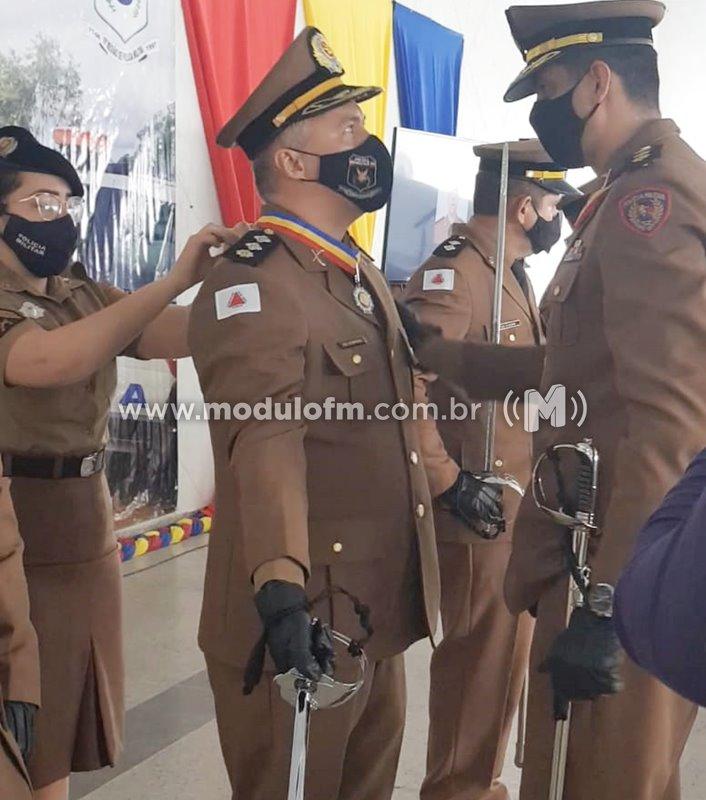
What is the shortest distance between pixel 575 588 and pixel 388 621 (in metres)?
0.33

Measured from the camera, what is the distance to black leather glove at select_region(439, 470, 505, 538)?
7.61ft

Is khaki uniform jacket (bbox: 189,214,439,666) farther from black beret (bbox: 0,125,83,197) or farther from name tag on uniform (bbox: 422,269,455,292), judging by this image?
name tag on uniform (bbox: 422,269,455,292)

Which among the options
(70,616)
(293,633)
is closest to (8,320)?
(70,616)

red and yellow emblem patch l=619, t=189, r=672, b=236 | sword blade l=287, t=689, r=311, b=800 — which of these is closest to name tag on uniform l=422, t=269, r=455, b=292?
red and yellow emblem patch l=619, t=189, r=672, b=236

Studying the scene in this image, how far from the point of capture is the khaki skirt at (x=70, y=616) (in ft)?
6.53

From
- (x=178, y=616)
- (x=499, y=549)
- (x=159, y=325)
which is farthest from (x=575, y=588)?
(x=178, y=616)

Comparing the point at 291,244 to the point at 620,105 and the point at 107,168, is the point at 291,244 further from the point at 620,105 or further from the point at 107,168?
the point at 107,168

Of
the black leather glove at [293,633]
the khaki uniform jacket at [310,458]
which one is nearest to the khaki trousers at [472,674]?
the khaki uniform jacket at [310,458]

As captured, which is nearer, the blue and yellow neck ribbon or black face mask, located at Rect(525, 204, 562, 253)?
the blue and yellow neck ribbon

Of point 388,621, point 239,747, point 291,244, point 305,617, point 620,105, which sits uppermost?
point 620,105

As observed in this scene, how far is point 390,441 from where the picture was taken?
1.70 m

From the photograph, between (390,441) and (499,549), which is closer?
(390,441)

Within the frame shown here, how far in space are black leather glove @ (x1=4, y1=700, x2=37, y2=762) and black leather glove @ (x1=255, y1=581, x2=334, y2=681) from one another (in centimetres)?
36

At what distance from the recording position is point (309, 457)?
1.63m
